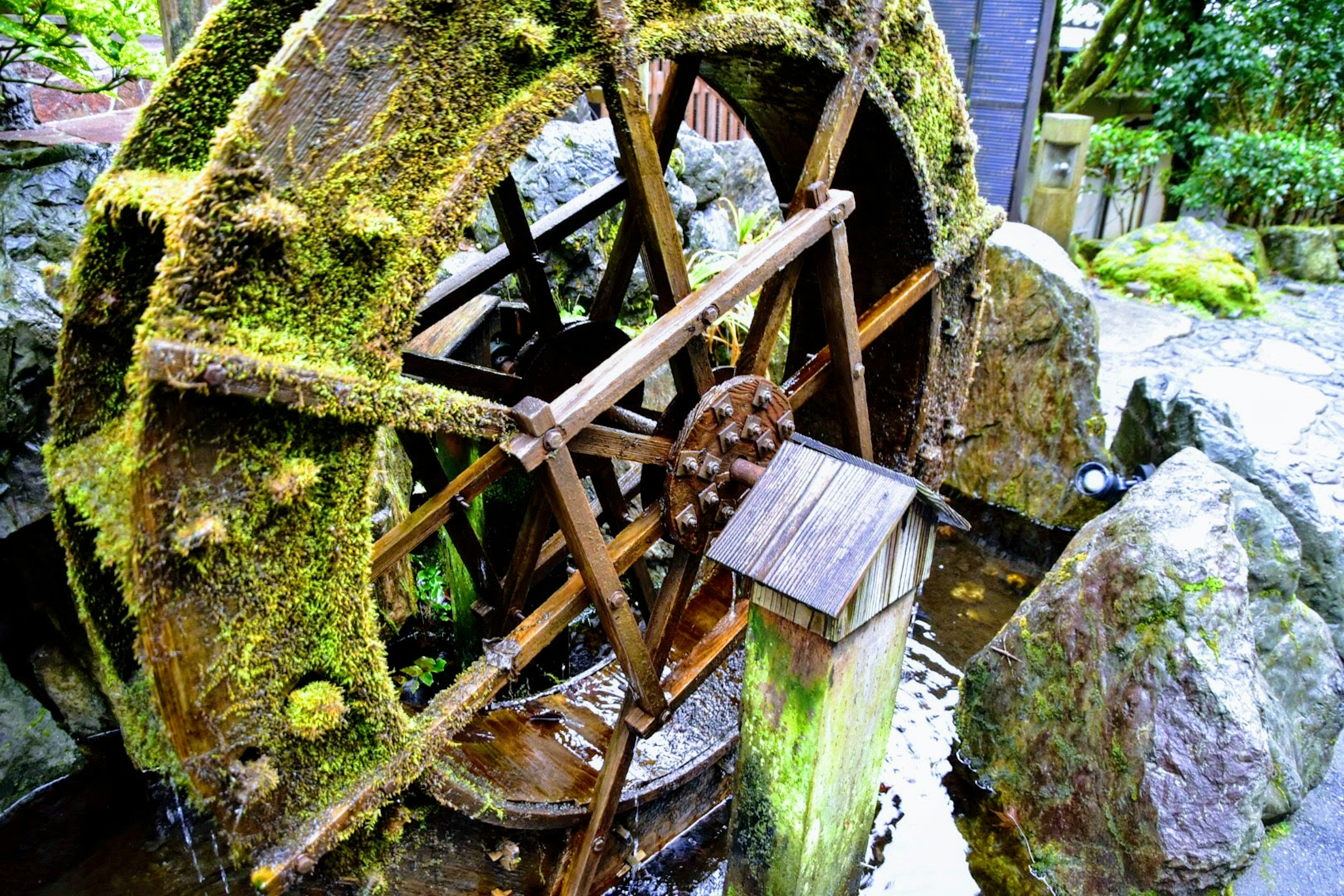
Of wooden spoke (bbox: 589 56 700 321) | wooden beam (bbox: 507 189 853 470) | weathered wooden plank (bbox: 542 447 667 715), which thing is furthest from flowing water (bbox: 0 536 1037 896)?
wooden spoke (bbox: 589 56 700 321)

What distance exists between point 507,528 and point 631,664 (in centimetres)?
173

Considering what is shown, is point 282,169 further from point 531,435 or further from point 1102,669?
point 1102,669

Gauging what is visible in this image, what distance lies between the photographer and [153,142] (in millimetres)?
2057

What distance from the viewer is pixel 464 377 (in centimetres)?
350

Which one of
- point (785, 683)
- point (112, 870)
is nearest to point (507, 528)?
point (112, 870)

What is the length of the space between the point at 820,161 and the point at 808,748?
1816 millimetres

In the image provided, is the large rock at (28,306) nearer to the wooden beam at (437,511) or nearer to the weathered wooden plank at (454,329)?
the weathered wooden plank at (454,329)

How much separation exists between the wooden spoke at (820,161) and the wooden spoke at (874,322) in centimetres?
21

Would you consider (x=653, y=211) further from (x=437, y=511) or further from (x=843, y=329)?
(x=437, y=511)

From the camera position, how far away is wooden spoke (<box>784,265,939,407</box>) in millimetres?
3359

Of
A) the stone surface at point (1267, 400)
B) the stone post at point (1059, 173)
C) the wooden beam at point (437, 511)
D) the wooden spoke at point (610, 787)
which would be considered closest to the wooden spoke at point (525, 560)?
the wooden beam at point (437, 511)

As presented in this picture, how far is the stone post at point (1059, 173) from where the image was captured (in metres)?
8.62

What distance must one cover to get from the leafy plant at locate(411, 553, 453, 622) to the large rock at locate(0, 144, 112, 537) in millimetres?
1631

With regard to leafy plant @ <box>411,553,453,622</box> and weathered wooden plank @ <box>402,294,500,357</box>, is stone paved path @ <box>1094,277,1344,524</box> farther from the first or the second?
leafy plant @ <box>411,553,453,622</box>
